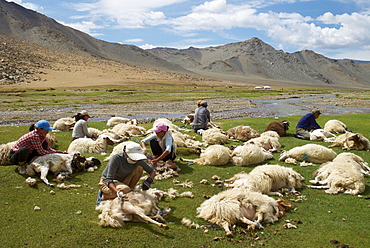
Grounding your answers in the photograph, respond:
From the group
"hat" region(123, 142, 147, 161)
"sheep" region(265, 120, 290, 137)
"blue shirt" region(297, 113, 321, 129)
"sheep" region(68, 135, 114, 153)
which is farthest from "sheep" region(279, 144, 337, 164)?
"sheep" region(68, 135, 114, 153)

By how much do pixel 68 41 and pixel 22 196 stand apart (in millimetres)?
144187

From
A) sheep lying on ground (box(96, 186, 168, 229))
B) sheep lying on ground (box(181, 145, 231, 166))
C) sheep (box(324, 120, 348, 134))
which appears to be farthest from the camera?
sheep (box(324, 120, 348, 134))

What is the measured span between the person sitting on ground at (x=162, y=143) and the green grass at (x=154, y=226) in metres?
1.04

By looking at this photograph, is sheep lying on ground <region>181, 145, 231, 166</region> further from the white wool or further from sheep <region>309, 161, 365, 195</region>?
sheep <region>309, 161, 365, 195</region>

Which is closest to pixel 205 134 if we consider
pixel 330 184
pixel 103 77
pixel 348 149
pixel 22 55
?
pixel 348 149

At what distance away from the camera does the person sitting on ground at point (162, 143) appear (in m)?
8.84

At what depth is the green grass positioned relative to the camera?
5.21 m

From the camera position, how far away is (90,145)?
36.5ft

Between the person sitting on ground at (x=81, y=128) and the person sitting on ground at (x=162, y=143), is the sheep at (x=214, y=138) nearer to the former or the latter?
the person sitting on ground at (x=162, y=143)

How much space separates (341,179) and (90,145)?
795cm

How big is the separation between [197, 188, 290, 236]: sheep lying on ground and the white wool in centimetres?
358

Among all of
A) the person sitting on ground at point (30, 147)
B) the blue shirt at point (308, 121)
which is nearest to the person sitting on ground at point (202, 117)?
the blue shirt at point (308, 121)

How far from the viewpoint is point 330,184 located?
25.8 ft

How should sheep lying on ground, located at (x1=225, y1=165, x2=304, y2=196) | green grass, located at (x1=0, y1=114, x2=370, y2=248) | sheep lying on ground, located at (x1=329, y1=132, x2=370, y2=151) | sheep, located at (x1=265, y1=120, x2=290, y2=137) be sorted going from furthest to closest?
sheep, located at (x1=265, y1=120, x2=290, y2=137)
sheep lying on ground, located at (x1=329, y1=132, x2=370, y2=151)
sheep lying on ground, located at (x1=225, y1=165, x2=304, y2=196)
green grass, located at (x1=0, y1=114, x2=370, y2=248)
